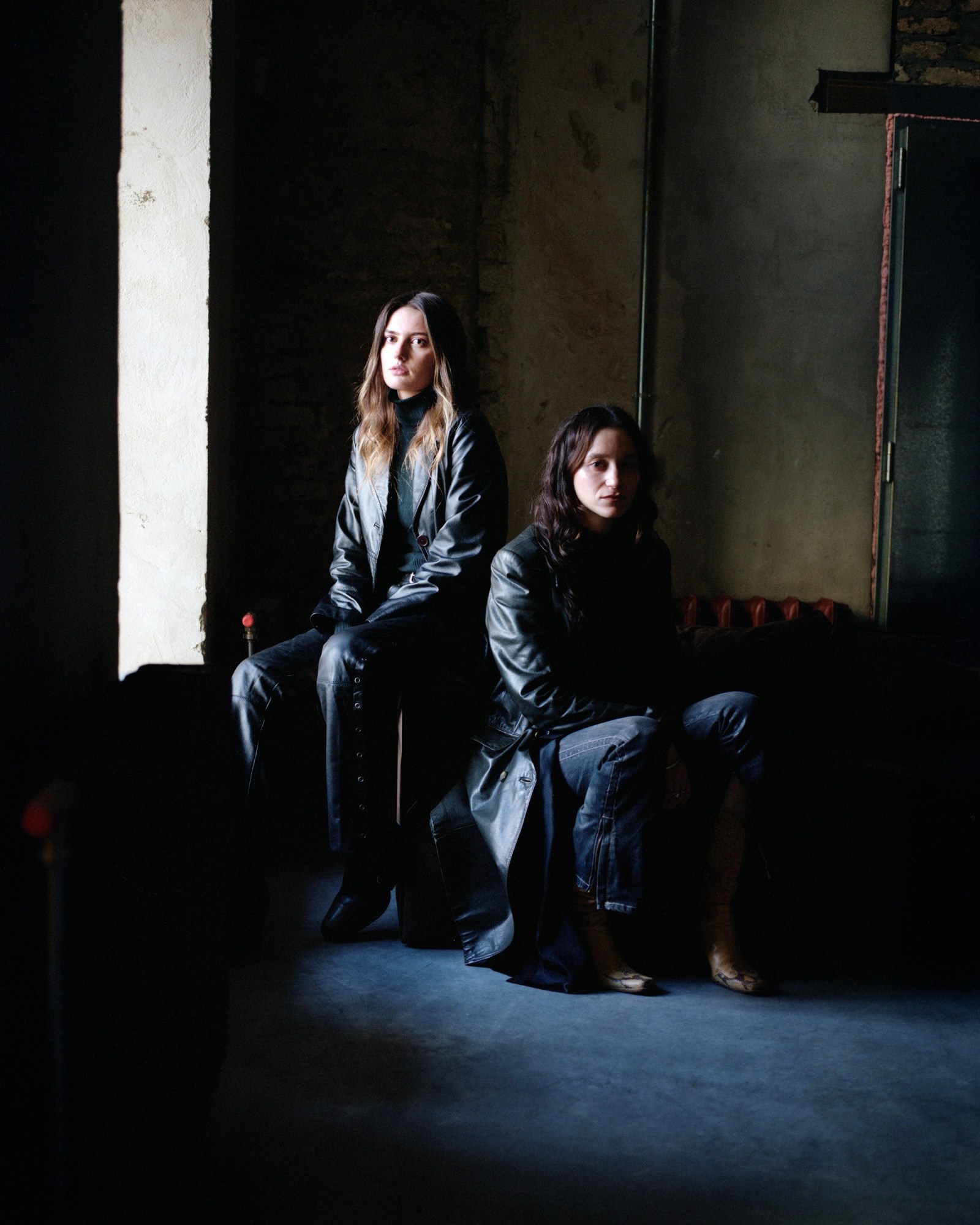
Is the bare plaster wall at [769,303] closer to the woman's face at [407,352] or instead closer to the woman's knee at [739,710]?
the woman's face at [407,352]

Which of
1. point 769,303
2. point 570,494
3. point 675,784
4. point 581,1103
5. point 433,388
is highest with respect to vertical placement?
point 769,303

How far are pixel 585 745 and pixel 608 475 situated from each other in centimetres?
70

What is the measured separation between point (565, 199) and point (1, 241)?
367 cm

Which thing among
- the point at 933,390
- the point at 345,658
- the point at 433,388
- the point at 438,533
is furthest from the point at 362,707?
the point at 933,390

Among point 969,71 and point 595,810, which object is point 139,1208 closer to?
point 595,810

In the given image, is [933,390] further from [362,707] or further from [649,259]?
[362,707]

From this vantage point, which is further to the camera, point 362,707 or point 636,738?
point 362,707

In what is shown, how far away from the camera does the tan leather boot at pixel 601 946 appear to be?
2.41 meters

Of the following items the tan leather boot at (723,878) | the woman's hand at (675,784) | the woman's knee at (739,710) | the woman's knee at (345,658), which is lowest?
the tan leather boot at (723,878)

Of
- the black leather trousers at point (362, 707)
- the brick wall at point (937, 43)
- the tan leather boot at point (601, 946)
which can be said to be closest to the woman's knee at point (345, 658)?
the black leather trousers at point (362, 707)

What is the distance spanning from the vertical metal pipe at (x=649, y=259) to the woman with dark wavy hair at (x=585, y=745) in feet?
5.80

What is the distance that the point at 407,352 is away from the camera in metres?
3.06

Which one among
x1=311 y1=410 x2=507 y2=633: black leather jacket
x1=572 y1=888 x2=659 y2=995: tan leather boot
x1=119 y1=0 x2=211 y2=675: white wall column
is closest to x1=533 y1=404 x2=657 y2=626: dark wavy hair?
x1=311 y1=410 x2=507 y2=633: black leather jacket

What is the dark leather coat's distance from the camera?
99.4 inches
